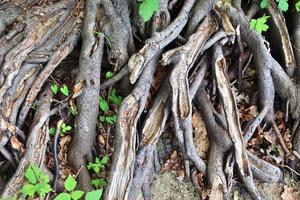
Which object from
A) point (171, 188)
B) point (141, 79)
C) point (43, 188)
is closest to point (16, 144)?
point (43, 188)

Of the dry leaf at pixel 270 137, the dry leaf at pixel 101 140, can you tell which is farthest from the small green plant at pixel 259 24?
the dry leaf at pixel 101 140

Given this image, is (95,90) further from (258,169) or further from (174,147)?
(258,169)

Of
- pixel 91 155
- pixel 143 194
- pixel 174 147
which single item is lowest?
pixel 143 194

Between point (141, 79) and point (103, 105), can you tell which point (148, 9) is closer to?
point (141, 79)

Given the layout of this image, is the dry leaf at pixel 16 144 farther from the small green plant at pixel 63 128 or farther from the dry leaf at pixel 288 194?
the dry leaf at pixel 288 194

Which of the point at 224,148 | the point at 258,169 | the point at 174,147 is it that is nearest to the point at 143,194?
the point at 174,147

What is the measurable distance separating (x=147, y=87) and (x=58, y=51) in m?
0.75

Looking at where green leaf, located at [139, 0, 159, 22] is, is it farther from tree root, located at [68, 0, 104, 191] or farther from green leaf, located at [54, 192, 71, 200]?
green leaf, located at [54, 192, 71, 200]

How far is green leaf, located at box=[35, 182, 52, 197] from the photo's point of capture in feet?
8.54

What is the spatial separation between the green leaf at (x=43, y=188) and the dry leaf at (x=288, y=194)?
1769mm

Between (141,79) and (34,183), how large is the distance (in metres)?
1.04

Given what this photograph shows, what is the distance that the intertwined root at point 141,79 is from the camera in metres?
2.77

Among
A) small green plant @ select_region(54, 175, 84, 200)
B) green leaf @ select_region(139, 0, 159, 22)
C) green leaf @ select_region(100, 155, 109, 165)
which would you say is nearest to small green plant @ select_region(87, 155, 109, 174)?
green leaf @ select_region(100, 155, 109, 165)

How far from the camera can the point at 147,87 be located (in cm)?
294
